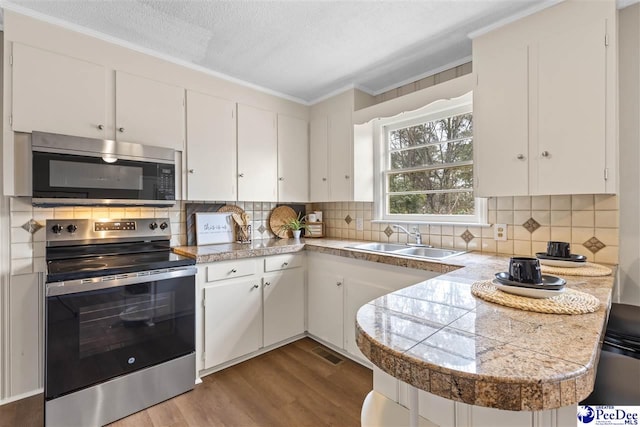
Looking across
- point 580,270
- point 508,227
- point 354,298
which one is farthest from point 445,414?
point 508,227

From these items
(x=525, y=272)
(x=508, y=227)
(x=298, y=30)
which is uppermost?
(x=298, y=30)

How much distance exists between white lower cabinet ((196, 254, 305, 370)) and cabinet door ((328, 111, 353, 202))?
2.38 feet

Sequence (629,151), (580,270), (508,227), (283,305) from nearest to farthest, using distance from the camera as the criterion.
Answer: (580,270) < (629,151) < (508,227) < (283,305)

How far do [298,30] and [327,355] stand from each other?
7.76 ft

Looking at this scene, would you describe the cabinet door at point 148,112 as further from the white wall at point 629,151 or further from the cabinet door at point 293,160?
the white wall at point 629,151

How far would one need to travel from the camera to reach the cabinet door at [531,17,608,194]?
149 cm

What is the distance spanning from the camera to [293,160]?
10.0 feet

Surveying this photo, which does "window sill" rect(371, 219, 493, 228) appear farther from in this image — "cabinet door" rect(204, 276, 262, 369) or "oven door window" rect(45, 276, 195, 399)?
"oven door window" rect(45, 276, 195, 399)

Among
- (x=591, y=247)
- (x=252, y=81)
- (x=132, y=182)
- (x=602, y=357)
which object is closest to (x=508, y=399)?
(x=602, y=357)

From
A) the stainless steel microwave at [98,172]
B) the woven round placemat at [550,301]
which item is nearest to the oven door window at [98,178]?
the stainless steel microwave at [98,172]

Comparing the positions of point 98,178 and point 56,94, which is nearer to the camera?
point 56,94

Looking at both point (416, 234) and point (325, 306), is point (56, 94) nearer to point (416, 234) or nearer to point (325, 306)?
point (325, 306)

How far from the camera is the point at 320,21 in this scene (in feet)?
5.99

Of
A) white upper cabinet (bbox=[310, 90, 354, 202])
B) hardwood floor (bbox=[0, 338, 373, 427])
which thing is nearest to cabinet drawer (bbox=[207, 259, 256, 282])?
hardwood floor (bbox=[0, 338, 373, 427])
